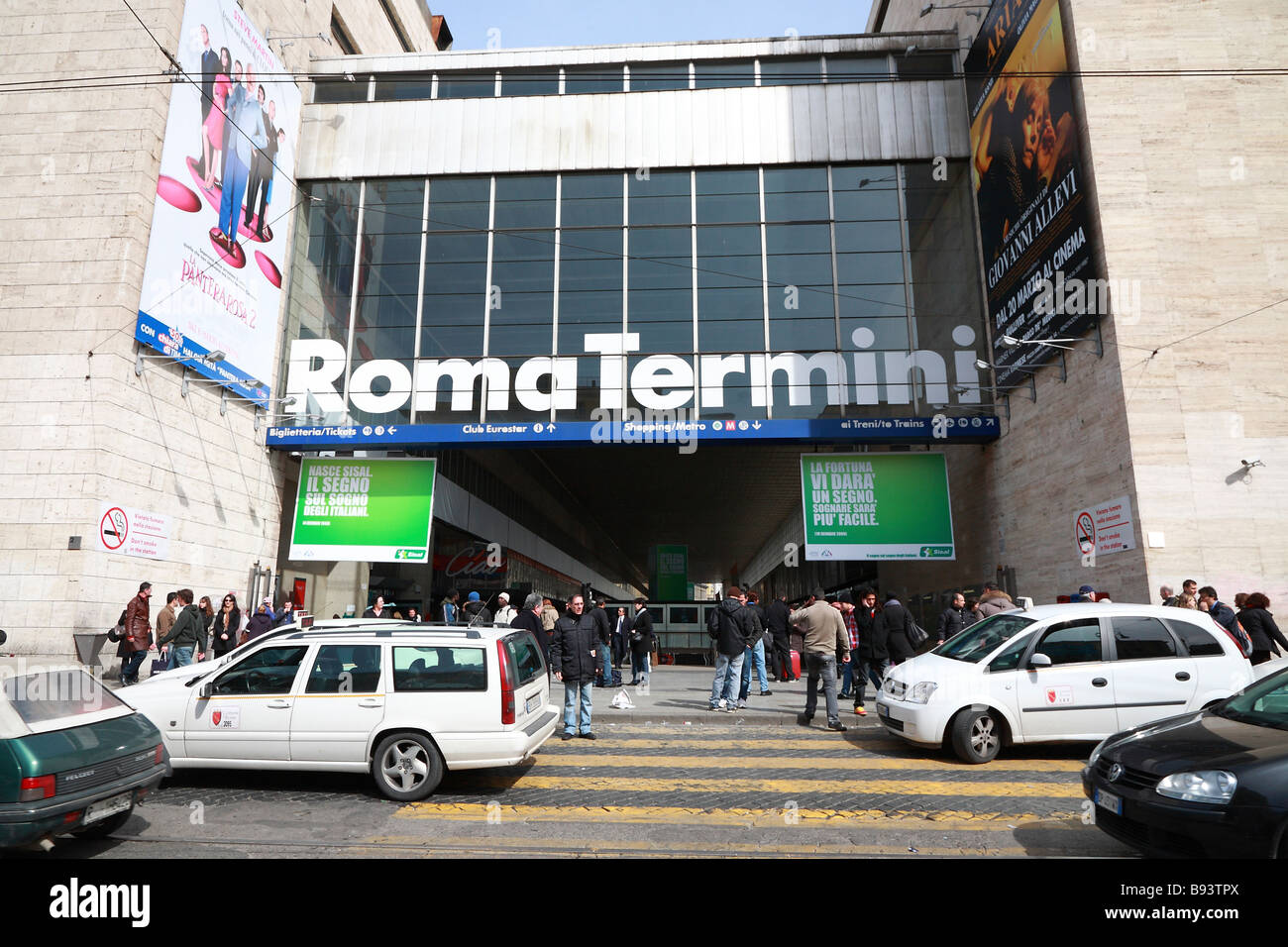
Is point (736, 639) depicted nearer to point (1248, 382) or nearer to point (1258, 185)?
point (1248, 382)

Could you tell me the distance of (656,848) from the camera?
5.28 meters

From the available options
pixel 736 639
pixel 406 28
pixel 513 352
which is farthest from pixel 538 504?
pixel 736 639

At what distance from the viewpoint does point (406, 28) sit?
3206cm

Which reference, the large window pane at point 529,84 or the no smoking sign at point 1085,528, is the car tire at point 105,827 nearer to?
the no smoking sign at point 1085,528

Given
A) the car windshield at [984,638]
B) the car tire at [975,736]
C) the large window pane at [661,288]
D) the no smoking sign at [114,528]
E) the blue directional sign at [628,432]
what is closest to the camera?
the car tire at [975,736]

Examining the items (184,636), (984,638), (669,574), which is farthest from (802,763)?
(669,574)

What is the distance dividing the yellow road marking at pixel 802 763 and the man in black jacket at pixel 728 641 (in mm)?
3060

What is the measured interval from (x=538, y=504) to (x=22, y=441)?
1017 inches

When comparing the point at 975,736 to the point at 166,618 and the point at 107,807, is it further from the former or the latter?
the point at 166,618

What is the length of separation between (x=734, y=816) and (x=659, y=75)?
23.8 m

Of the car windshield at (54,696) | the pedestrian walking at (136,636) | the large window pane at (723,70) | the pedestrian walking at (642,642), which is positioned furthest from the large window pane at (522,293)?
the car windshield at (54,696)

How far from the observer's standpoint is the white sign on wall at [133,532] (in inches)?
573
